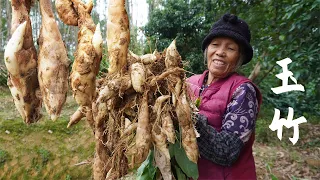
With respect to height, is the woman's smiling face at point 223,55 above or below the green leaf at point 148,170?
above

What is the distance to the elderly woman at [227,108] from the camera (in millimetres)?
868

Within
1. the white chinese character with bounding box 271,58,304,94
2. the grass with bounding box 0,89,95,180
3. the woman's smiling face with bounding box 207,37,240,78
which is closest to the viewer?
the woman's smiling face with bounding box 207,37,240,78

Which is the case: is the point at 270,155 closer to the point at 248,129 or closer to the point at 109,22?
the point at 248,129

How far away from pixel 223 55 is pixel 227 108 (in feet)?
0.59

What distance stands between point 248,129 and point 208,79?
309 millimetres

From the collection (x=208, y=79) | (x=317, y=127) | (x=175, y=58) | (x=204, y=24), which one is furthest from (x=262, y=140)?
(x=175, y=58)

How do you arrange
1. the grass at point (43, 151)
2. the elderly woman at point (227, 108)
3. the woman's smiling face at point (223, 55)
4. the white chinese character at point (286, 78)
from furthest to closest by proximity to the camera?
1. the grass at point (43, 151)
2. the white chinese character at point (286, 78)
3. the woman's smiling face at point (223, 55)
4. the elderly woman at point (227, 108)

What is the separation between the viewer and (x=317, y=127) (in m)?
4.76

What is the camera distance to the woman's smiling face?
100 cm

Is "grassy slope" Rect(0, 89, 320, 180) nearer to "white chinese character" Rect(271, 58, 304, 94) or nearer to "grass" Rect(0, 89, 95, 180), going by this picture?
"grass" Rect(0, 89, 95, 180)

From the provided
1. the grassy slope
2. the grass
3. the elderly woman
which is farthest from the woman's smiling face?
the grass

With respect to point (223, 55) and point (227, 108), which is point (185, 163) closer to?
point (227, 108)

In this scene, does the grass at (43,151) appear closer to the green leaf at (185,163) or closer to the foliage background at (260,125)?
the foliage background at (260,125)

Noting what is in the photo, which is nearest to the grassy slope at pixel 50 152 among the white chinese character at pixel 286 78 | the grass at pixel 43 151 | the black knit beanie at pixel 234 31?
the grass at pixel 43 151
